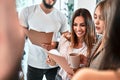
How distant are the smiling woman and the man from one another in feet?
2.15

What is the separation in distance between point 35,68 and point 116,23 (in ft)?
3.21

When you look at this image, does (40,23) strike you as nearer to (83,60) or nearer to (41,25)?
(41,25)

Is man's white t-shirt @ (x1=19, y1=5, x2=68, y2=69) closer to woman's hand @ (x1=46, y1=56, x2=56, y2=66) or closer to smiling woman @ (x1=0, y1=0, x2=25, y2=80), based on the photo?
woman's hand @ (x1=46, y1=56, x2=56, y2=66)

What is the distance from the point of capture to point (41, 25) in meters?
1.61

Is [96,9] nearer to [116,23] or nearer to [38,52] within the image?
[38,52]

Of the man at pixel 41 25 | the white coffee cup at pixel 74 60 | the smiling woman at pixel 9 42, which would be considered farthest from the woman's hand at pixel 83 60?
the smiling woman at pixel 9 42

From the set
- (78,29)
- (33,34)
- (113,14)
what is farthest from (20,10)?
(113,14)

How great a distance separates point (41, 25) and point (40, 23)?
0.05 ft

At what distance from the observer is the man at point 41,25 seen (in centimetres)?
159

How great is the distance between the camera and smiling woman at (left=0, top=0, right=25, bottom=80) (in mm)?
881

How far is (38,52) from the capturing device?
1642 millimetres

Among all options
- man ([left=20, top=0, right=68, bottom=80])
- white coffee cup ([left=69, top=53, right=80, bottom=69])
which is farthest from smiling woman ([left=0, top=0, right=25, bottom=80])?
white coffee cup ([left=69, top=53, right=80, bottom=69])

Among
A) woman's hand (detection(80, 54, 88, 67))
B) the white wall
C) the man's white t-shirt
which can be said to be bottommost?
woman's hand (detection(80, 54, 88, 67))

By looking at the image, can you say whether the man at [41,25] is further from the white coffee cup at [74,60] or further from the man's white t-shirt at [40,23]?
the white coffee cup at [74,60]
